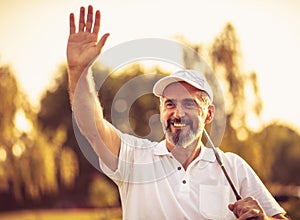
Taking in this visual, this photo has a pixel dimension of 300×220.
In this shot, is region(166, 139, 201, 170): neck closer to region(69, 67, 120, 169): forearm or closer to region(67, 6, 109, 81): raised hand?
region(69, 67, 120, 169): forearm

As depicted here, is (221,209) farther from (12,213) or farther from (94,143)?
(12,213)

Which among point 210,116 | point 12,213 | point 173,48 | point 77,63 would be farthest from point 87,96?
point 12,213

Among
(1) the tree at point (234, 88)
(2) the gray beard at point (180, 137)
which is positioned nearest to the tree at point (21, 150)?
(1) the tree at point (234, 88)

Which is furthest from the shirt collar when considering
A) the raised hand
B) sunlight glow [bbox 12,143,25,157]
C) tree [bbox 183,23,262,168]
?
sunlight glow [bbox 12,143,25,157]

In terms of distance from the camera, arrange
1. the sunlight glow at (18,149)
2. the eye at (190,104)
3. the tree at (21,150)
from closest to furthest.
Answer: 1. the eye at (190,104)
2. the tree at (21,150)
3. the sunlight glow at (18,149)

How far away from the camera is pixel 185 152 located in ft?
11.8

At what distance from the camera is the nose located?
3443 mm

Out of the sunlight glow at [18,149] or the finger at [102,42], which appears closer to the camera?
the finger at [102,42]

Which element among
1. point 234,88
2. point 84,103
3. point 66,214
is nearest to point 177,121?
point 84,103

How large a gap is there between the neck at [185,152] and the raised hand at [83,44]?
2.00 feet

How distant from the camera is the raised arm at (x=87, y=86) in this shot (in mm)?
3252

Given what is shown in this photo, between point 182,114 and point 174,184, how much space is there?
344 millimetres

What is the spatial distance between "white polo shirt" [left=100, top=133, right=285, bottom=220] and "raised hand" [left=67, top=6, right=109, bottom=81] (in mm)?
401

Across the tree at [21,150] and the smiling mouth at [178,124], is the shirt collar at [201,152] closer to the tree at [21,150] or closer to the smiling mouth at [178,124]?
the smiling mouth at [178,124]
